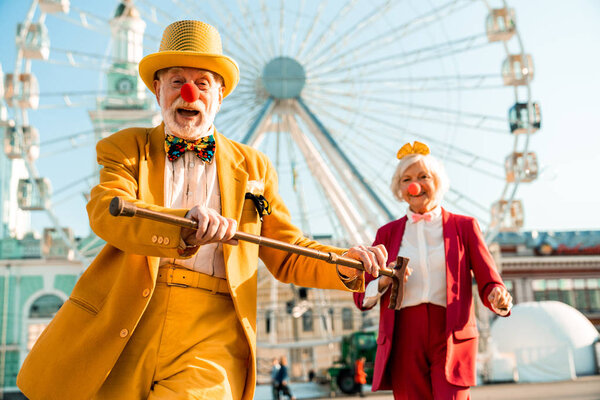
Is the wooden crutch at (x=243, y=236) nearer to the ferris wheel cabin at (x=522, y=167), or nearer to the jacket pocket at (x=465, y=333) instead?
the jacket pocket at (x=465, y=333)

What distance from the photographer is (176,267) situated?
7.10 feet

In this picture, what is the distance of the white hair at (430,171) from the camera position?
3.67 metres

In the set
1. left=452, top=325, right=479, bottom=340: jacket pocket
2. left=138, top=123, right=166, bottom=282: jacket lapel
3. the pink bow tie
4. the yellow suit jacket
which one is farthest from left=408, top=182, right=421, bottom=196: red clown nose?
left=138, top=123, right=166, bottom=282: jacket lapel

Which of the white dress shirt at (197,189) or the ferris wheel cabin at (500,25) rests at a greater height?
the ferris wheel cabin at (500,25)

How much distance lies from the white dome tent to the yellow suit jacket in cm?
1774

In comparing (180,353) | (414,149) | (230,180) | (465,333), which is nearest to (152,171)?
(230,180)

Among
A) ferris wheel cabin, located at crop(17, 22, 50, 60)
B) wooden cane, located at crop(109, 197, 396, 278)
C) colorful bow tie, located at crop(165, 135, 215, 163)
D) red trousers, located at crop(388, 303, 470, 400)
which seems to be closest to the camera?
wooden cane, located at crop(109, 197, 396, 278)

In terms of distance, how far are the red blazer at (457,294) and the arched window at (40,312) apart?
29.5 metres

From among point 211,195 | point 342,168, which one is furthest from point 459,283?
point 342,168

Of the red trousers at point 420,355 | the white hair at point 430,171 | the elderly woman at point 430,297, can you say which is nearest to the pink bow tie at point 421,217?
the elderly woman at point 430,297

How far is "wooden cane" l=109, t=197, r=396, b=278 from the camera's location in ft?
5.17

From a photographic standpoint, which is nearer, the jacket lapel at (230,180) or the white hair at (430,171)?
the jacket lapel at (230,180)

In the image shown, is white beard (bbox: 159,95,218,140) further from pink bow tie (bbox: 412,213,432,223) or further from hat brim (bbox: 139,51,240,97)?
pink bow tie (bbox: 412,213,432,223)

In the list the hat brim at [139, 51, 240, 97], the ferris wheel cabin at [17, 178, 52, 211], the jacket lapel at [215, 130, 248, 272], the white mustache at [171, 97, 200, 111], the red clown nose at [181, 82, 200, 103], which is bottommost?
the jacket lapel at [215, 130, 248, 272]
